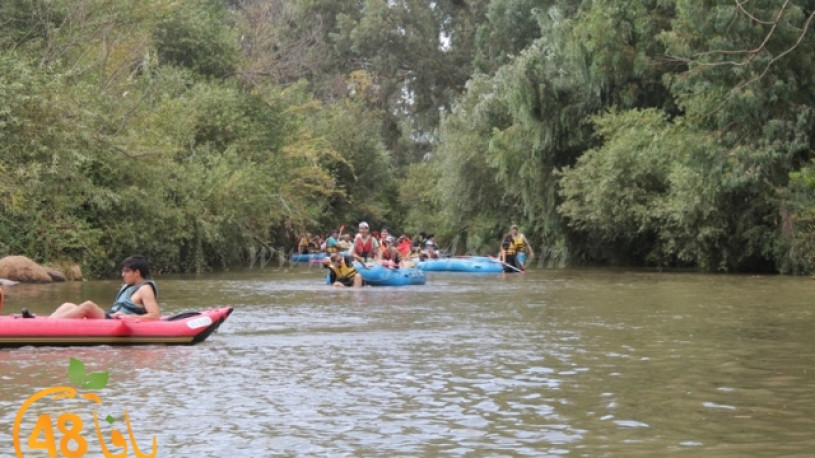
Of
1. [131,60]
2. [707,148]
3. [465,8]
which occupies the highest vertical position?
[465,8]

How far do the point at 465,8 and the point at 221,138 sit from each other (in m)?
28.6

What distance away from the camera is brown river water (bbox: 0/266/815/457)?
25.1 ft

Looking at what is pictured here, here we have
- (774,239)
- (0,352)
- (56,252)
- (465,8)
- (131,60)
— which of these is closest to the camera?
(0,352)

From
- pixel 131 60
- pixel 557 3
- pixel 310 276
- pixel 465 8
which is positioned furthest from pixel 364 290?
pixel 465 8

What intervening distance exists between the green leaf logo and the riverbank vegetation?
11.9 meters

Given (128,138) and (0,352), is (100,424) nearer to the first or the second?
(0,352)

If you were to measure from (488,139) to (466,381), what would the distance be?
29.9 meters

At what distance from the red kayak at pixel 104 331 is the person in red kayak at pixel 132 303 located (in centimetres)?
25

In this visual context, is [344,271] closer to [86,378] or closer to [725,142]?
[725,142]

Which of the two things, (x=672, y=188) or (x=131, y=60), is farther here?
(x=131, y=60)

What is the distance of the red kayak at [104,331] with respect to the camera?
Result: 12.5 m

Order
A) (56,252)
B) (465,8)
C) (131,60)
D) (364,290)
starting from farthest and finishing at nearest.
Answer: (465,8), (131,60), (56,252), (364,290)

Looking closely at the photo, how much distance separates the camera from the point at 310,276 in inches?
1195

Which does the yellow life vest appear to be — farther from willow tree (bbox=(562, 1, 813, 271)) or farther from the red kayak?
the red kayak
